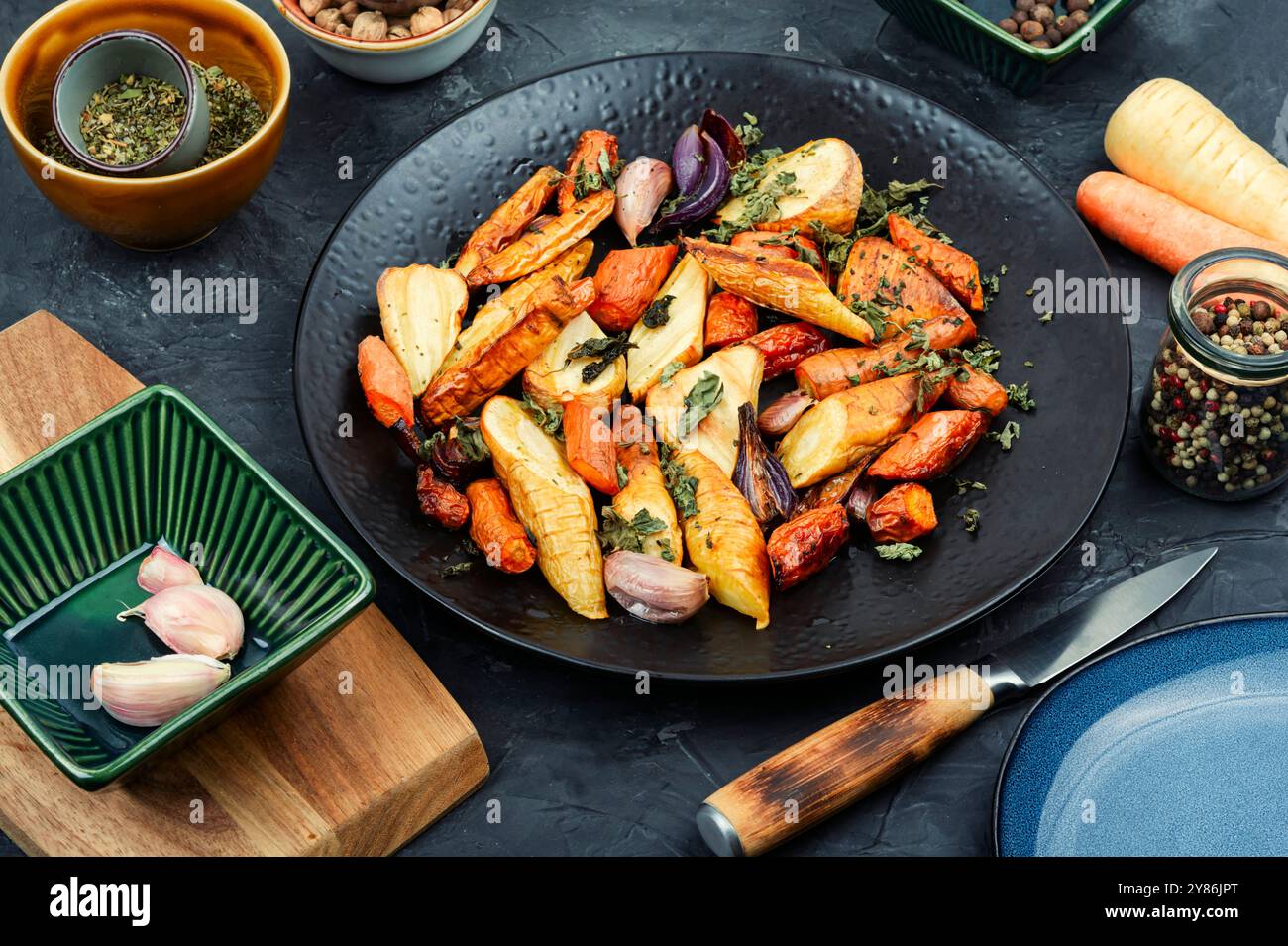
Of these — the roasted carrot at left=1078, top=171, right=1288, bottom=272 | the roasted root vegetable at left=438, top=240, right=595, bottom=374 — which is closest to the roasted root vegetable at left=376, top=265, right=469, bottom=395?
the roasted root vegetable at left=438, top=240, right=595, bottom=374

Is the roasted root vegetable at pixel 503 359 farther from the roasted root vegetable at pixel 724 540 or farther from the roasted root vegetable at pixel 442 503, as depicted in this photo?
the roasted root vegetable at pixel 724 540

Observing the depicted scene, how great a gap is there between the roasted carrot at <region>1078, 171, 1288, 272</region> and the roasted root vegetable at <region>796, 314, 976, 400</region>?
43 cm

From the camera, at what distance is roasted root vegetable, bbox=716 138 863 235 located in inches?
81.8

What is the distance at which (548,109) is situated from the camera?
87.9 inches

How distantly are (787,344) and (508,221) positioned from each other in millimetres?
476

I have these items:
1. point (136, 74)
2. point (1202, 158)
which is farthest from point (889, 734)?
point (136, 74)

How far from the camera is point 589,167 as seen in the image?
214cm

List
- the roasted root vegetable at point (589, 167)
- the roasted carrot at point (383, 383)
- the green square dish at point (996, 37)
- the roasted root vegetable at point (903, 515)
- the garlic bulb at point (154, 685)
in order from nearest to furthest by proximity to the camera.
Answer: the garlic bulb at point (154, 685) → the roasted root vegetable at point (903, 515) → the roasted carrot at point (383, 383) → the roasted root vegetable at point (589, 167) → the green square dish at point (996, 37)

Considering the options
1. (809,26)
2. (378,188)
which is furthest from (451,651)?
(809,26)

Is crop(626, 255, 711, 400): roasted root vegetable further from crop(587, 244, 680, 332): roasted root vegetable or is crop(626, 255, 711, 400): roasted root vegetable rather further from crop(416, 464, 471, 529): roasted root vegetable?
crop(416, 464, 471, 529): roasted root vegetable

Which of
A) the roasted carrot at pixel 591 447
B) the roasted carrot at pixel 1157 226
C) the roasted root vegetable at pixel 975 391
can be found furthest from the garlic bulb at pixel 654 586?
the roasted carrot at pixel 1157 226

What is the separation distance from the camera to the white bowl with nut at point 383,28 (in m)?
2.27

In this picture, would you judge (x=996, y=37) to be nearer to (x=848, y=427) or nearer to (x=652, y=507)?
(x=848, y=427)

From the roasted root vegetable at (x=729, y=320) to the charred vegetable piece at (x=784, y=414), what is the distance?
13cm
